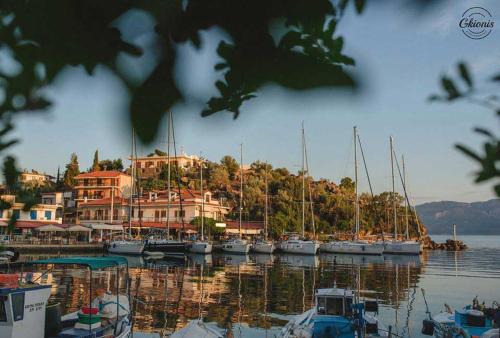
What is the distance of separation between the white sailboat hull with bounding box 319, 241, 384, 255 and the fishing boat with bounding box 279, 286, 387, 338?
5334cm

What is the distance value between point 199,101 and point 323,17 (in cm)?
43

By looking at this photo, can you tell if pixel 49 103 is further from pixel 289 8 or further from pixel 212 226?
pixel 212 226

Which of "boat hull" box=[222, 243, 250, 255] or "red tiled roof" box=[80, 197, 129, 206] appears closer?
"boat hull" box=[222, 243, 250, 255]

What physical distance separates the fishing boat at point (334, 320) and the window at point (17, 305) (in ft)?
28.7

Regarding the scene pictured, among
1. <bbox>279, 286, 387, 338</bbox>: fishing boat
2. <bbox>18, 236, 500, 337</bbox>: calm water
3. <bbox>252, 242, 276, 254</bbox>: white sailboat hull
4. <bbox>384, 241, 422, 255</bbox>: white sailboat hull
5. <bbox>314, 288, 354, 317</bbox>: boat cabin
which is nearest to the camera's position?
→ <bbox>279, 286, 387, 338</bbox>: fishing boat

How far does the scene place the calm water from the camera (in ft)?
79.2

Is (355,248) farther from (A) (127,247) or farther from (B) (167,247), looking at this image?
(A) (127,247)

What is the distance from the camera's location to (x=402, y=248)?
7494 centimetres

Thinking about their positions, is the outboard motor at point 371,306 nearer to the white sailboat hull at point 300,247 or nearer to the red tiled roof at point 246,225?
the white sailboat hull at point 300,247

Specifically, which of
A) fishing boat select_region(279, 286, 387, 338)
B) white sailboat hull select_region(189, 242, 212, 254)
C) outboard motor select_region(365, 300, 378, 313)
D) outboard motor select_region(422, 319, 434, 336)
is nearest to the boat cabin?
fishing boat select_region(279, 286, 387, 338)

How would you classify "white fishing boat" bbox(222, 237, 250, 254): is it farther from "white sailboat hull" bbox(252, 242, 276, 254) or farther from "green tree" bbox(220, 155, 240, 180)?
"green tree" bbox(220, 155, 240, 180)

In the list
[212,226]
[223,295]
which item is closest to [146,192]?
[212,226]

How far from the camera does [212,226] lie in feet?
272

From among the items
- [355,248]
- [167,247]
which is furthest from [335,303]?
[355,248]
